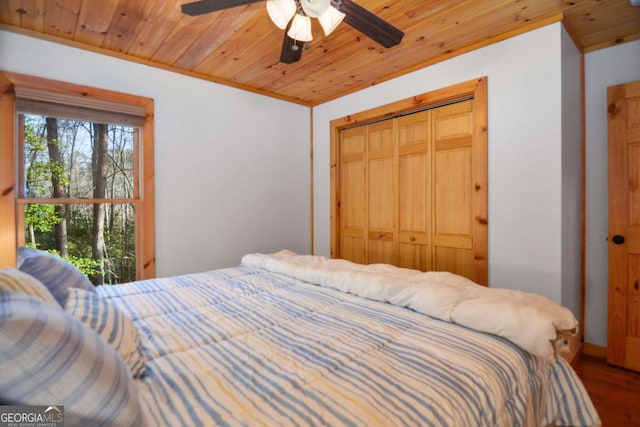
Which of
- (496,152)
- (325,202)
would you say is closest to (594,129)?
(496,152)

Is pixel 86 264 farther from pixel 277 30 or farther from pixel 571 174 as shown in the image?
pixel 571 174

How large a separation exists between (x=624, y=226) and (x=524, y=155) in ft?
3.04

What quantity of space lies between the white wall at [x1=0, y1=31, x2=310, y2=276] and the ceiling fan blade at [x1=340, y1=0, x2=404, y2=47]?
6.16ft

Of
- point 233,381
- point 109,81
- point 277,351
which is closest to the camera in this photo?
point 233,381

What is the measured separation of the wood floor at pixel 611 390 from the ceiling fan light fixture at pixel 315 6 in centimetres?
259

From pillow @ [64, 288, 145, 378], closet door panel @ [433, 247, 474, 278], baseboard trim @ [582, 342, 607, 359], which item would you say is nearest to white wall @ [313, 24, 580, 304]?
closet door panel @ [433, 247, 474, 278]

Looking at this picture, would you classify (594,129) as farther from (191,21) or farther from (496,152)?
(191,21)

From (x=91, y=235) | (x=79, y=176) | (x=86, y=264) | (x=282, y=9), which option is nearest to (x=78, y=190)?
(x=79, y=176)

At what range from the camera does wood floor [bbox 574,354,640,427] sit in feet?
5.56

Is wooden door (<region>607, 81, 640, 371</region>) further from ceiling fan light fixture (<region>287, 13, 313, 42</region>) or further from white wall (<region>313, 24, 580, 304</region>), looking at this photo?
ceiling fan light fixture (<region>287, 13, 313, 42</region>)

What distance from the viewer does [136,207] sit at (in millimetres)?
2646

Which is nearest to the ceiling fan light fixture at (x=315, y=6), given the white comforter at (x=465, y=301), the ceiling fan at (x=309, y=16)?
the ceiling fan at (x=309, y=16)

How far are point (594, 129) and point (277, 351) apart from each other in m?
2.88

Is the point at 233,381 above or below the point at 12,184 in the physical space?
below
